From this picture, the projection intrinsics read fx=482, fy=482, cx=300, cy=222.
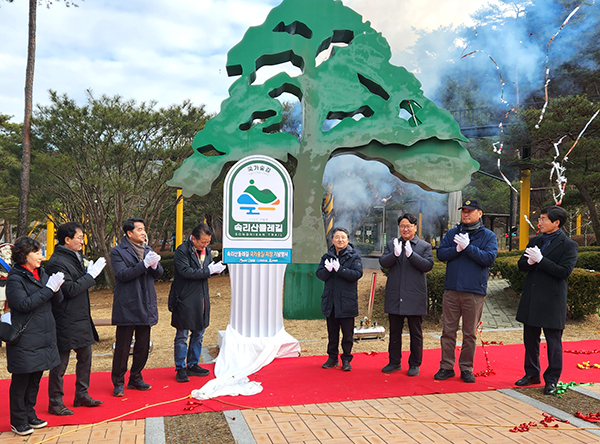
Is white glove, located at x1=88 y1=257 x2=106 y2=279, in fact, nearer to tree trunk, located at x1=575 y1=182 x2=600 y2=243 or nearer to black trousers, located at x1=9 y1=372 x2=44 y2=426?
black trousers, located at x1=9 y1=372 x2=44 y2=426

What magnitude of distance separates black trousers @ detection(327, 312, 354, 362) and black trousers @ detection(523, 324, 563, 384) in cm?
167

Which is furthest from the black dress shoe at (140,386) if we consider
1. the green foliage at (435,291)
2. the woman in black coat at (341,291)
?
the green foliage at (435,291)

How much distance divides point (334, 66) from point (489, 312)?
16.3 ft

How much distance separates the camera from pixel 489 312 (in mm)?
8305

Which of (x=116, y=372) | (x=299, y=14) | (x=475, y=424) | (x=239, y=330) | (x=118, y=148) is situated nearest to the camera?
(x=475, y=424)

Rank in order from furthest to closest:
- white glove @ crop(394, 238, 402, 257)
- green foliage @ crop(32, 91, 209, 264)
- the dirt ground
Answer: green foliage @ crop(32, 91, 209, 264)
the dirt ground
white glove @ crop(394, 238, 402, 257)

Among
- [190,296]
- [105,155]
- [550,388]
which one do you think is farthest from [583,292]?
[105,155]

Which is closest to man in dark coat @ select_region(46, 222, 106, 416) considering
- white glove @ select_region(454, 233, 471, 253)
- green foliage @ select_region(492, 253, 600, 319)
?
white glove @ select_region(454, 233, 471, 253)

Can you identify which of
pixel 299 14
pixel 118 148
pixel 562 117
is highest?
pixel 299 14

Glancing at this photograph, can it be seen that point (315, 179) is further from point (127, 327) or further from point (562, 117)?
point (562, 117)

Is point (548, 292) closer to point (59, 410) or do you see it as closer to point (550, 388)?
point (550, 388)

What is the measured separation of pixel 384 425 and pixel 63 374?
250 centimetres

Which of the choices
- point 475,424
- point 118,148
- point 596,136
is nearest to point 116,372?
point 475,424

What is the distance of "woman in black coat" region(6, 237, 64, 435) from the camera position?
3.26 m
